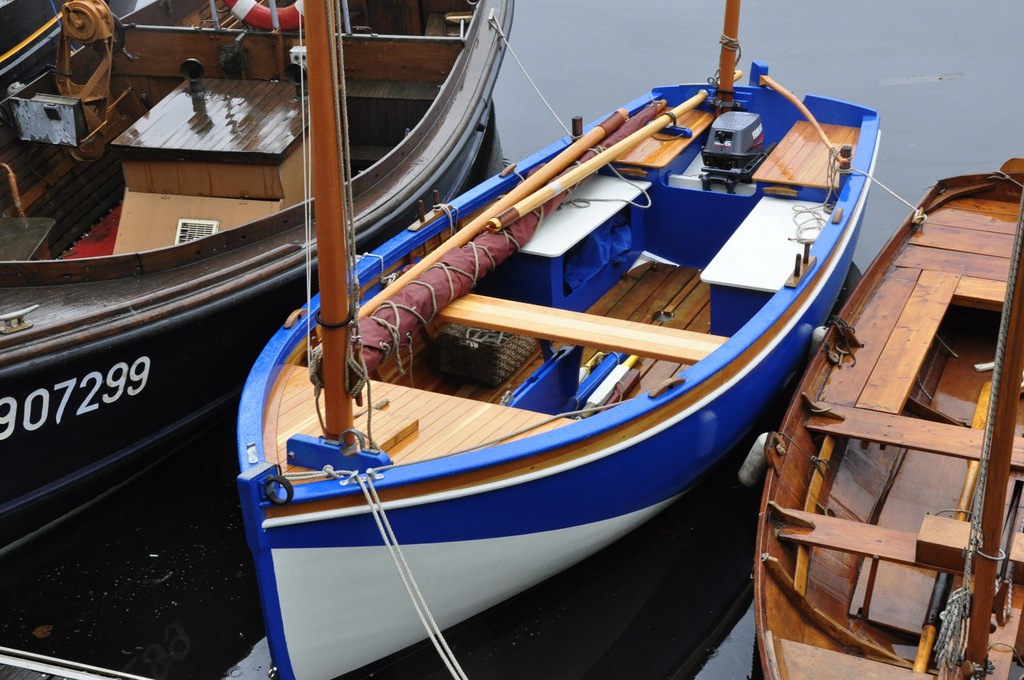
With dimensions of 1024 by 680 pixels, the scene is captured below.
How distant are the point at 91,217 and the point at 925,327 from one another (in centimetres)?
576

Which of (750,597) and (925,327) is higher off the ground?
(925,327)

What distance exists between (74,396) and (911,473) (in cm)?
437

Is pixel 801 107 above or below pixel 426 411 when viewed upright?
above

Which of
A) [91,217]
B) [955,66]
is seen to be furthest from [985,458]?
[955,66]

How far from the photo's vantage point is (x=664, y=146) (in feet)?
25.2

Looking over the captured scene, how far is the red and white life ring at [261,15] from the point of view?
8.41 metres

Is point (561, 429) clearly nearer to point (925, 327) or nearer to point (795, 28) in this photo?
point (925, 327)

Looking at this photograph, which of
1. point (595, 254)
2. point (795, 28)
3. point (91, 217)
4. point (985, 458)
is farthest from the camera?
point (795, 28)

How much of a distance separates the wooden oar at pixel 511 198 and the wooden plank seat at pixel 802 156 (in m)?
1.10

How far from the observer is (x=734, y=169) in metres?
7.39

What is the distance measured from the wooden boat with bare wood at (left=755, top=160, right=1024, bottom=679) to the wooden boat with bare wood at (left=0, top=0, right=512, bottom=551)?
239 cm

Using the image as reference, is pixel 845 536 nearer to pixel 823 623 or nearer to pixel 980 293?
pixel 823 623

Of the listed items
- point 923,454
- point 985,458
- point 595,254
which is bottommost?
point 923,454

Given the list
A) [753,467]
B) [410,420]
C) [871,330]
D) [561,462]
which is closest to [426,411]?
[410,420]
